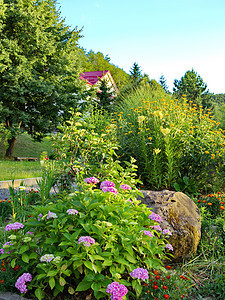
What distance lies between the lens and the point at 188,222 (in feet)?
9.59

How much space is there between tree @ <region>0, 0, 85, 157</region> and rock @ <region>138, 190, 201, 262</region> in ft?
31.1

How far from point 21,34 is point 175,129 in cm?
1006

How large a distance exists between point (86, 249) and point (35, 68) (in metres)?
12.1

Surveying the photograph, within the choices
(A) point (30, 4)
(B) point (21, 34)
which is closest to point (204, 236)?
(B) point (21, 34)

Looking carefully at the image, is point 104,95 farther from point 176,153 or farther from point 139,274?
point 139,274

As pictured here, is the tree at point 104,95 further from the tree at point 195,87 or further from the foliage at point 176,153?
the foliage at point 176,153

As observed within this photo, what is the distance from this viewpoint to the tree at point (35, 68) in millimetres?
10977

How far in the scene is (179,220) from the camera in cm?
293

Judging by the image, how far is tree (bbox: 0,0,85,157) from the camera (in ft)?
36.0

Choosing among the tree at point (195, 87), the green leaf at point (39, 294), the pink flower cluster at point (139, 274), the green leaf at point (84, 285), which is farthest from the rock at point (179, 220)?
the tree at point (195, 87)

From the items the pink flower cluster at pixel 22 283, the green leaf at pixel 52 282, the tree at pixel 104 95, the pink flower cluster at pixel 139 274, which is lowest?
the pink flower cluster at pixel 22 283

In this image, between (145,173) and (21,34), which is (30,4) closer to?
(21,34)

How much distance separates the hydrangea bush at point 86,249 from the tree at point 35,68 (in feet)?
31.8

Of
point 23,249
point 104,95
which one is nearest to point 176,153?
point 23,249
